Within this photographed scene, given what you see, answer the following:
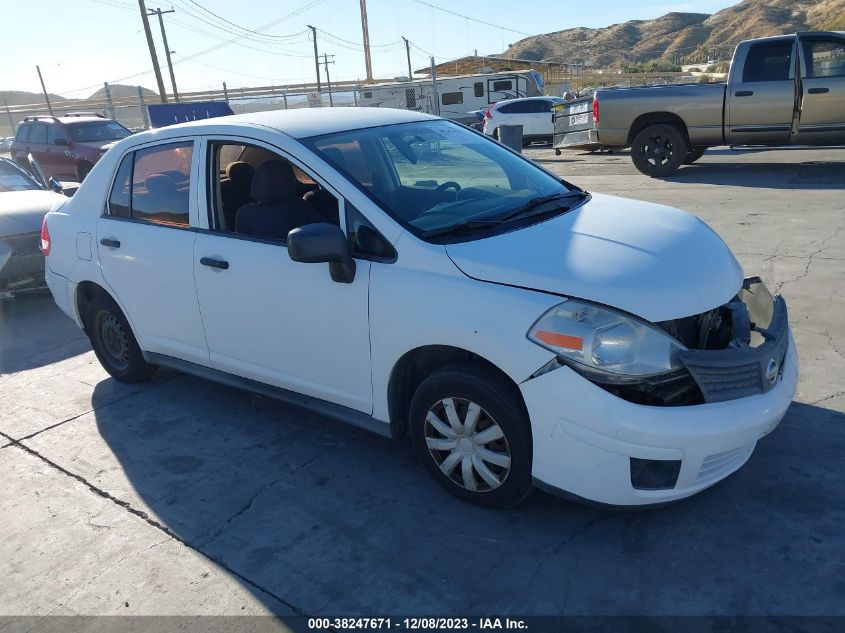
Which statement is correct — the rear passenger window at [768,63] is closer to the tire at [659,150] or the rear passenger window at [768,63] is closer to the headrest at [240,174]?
the tire at [659,150]

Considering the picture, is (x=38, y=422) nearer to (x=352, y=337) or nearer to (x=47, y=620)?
(x=47, y=620)

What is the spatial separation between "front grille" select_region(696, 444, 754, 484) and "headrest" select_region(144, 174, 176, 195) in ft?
10.7

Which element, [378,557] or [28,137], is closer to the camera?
[378,557]

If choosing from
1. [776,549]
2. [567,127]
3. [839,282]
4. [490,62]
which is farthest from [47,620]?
[490,62]

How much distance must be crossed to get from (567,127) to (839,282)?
9174 millimetres

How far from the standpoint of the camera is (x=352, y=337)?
127 inches

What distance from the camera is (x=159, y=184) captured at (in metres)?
4.18

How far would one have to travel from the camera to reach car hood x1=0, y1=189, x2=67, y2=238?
7.16 meters

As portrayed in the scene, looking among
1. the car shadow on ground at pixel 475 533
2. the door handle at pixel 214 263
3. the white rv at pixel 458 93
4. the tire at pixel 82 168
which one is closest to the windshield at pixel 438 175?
the door handle at pixel 214 263

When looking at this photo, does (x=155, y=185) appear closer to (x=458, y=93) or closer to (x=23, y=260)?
(x=23, y=260)

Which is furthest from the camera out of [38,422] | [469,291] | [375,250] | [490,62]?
[490,62]

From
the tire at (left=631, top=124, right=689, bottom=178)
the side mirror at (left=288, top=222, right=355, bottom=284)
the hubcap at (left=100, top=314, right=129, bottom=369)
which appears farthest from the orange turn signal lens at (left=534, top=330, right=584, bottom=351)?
the tire at (left=631, top=124, right=689, bottom=178)

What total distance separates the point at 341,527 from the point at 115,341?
8.72 feet

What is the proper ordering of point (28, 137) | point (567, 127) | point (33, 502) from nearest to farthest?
point (33, 502) < point (567, 127) < point (28, 137)
